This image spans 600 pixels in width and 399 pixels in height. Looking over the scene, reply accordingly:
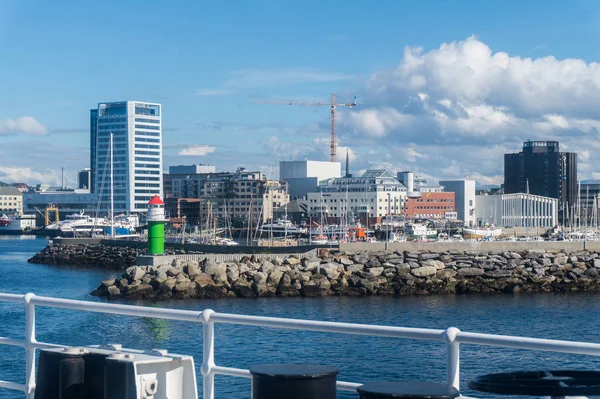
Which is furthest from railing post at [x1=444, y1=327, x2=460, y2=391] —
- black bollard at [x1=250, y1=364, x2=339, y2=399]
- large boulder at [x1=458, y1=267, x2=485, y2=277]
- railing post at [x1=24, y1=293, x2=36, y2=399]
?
large boulder at [x1=458, y1=267, x2=485, y2=277]

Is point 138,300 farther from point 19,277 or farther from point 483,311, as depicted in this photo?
point 19,277

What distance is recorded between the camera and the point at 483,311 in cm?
3422

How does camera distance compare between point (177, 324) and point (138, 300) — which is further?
point (138, 300)

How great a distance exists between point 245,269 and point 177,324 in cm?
1216

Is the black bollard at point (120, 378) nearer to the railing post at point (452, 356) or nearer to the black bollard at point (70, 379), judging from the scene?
the black bollard at point (70, 379)

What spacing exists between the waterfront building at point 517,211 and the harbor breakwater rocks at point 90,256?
9521cm

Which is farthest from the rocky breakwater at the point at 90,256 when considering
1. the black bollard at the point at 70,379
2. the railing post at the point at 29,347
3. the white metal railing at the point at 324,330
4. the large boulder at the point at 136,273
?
the black bollard at the point at 70,379

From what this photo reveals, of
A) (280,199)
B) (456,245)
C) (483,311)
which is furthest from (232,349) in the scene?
(280,199)

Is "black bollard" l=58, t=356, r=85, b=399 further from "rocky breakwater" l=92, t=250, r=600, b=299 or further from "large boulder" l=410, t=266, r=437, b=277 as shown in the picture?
"large boulder" l=410, t=266, r=437, b=277

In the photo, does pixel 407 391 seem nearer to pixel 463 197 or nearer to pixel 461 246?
pixel 461 246

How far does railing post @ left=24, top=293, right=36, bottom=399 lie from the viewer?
579 cm

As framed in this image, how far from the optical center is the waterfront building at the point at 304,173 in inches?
7205

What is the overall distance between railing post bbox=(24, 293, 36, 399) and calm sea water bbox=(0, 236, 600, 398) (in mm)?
10044

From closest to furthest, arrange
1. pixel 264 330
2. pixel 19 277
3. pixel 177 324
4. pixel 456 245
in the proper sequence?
1. pixel 264 330
2. pixel 177 324
3. pixel 456 245
4. pixel 19 277
